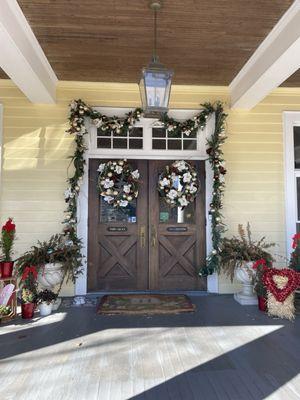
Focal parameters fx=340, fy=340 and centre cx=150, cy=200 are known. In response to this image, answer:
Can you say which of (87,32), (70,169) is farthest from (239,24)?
(70,169)

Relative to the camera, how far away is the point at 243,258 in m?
4.59

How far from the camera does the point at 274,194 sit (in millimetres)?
5168

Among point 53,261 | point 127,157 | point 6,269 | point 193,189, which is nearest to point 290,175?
point 193,189

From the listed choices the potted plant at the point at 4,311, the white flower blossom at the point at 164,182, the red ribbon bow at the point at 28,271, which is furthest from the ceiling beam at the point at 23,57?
the potted plant at the point at 4,311

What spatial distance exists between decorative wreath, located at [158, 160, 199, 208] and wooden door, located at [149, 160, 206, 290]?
0.15m

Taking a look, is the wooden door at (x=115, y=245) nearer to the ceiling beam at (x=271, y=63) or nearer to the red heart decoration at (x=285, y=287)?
the red heart decoration at (x=285, y=287)

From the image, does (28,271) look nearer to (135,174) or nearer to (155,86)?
(135,174)

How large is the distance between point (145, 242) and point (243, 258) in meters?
1.42

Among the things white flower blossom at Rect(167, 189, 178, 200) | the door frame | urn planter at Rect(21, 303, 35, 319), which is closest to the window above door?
the door frame

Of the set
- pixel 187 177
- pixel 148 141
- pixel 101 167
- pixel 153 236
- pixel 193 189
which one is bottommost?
pixel 153 236

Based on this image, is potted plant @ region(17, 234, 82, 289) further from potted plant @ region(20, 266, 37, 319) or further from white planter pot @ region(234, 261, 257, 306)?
white planter pot @ region(234, 261, 257, 306)

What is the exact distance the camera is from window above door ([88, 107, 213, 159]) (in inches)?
200

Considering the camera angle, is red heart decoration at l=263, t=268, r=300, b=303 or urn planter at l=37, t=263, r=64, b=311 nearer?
red heart decoration at l=263, t=268, r=300, b=303

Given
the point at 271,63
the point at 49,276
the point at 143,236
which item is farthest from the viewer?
the point at 143,236
